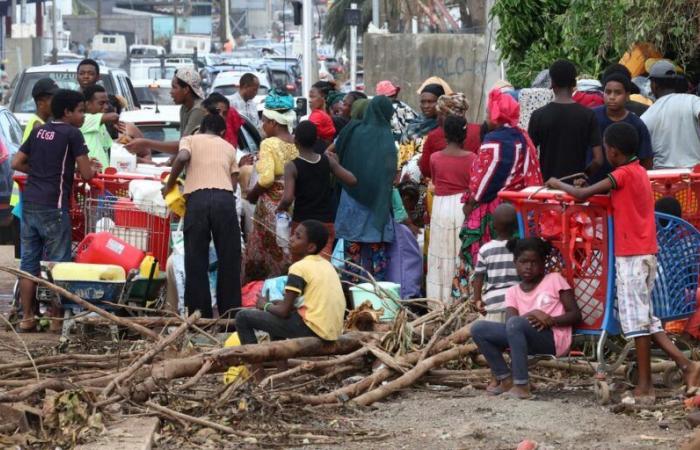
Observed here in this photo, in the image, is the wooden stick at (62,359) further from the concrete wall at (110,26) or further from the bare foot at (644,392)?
the concrete wall at (110,26)

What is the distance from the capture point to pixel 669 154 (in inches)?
410

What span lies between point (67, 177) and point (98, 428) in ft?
14.2

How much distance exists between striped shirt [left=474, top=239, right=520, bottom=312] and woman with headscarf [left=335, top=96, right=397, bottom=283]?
2.73 m

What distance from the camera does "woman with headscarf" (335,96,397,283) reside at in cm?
1120

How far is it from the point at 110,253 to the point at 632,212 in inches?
178

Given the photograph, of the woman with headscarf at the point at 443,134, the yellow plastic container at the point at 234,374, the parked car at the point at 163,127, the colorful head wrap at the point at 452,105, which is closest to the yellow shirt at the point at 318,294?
the yellow plastic container at the point at 234,374

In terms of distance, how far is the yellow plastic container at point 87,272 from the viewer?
1021 centimetres

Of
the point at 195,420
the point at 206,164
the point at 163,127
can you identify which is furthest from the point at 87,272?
the point at 163,127

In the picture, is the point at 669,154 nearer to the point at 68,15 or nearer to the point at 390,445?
the point at 390,445

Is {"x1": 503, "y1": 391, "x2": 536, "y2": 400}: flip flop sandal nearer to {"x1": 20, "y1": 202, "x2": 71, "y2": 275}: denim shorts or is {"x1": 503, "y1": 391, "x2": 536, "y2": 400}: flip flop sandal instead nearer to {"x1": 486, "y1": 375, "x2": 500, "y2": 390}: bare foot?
{"x1": 486, "y1": 375, "x2": 500, "y2": 390}: bare foot

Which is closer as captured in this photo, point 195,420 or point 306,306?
point 195,420

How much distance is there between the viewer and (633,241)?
7.43 m

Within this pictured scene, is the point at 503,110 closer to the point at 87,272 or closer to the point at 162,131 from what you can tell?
the point at 87,272

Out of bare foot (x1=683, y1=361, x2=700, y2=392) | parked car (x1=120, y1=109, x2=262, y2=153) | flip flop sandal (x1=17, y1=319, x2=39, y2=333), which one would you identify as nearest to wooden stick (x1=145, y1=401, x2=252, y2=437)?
bare foot (x1=683, y1=361, x2=700, y2=392)
